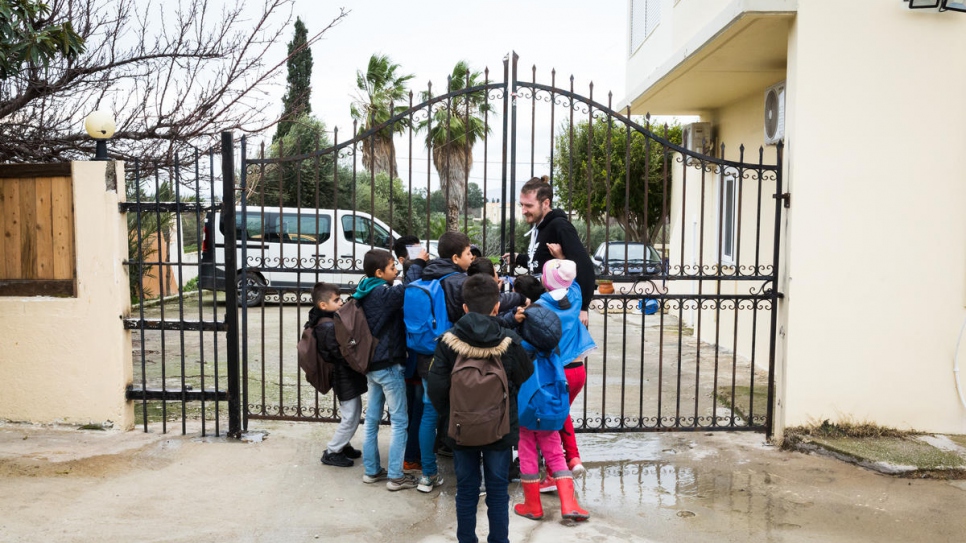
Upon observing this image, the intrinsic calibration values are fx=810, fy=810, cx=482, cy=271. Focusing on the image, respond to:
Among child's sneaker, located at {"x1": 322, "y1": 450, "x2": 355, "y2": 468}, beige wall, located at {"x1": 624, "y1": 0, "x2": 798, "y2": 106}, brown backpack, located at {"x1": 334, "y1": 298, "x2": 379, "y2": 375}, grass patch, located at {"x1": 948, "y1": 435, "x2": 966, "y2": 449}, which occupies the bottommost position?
child's sneaker, located at {"x1": 322, "y1": 450, "x2": 355, "y2": 468}

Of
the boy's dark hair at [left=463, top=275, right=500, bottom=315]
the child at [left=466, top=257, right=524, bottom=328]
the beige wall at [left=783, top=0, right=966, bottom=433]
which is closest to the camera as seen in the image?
the boy's dark hair at [left=463, top=275, right=500, bottom=315]

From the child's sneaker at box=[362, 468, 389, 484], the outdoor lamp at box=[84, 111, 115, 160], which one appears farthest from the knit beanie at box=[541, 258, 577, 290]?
the outdoor lamp at box=[84, 111, 115, 160]

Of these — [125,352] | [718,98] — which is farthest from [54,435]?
[718,98]

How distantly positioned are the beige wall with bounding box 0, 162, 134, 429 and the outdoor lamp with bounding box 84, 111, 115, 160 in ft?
0.43

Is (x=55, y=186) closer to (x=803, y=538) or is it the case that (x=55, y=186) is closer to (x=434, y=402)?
(x=434, y=402)

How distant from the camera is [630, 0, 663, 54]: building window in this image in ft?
34.4

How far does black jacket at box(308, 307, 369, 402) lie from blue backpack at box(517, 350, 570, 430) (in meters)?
1.29

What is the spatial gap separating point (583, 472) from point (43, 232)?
417 centimetres

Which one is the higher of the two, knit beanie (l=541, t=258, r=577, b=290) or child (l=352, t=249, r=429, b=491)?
knit beanie (l=541, t=258, r=577, b=290)

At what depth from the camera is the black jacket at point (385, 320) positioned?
489 centimetres

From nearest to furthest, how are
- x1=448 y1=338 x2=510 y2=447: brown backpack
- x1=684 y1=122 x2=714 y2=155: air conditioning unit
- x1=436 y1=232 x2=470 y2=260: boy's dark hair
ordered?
x1=448 y1=338 x2=510 y2=447: brown backpack
x1=436 y1=232 x2=470 y2=260: boy's dark hair
x1=684 y1=122 x2=714 y2=155: air conditioning unit

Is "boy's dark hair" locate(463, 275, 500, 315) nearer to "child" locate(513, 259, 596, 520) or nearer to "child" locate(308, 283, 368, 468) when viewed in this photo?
"child" locate(513, 259, 596, 520)

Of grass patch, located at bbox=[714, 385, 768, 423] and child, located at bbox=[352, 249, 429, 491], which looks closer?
child, located at bbox=[352, 249, 429, 491]

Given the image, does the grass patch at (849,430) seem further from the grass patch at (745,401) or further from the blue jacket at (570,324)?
the blue jacket at (570,324)
